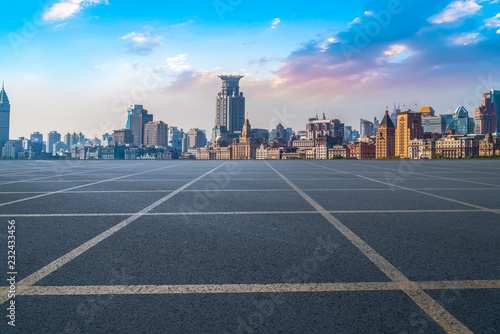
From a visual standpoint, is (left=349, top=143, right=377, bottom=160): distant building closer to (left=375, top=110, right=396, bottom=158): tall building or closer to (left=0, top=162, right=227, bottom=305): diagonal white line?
(left=375, top=110, right=396, bottom=158): tall building

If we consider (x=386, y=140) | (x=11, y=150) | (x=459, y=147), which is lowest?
(x=459, y=147)

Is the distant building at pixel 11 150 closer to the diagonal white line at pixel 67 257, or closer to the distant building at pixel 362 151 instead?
the distant building at pixel 362 151

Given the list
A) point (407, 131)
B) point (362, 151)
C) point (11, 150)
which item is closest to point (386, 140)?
point (362, 151)

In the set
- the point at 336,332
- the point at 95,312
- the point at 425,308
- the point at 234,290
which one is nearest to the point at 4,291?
the point at 95,312

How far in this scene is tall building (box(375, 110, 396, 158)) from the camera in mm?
177500

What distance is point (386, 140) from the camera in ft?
582

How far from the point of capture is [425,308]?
111 inches

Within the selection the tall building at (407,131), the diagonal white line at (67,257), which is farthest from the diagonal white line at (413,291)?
the tall building at (407,131)

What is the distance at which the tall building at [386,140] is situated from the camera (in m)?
178

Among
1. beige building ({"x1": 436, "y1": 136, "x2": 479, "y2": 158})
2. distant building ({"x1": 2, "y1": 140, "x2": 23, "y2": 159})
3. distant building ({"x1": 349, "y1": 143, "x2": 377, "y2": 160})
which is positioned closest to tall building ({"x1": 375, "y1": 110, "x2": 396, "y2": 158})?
distant building ({"x1": 349, "y1": 143, "x2": 377, "y2": 160})

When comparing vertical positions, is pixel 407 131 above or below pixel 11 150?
above

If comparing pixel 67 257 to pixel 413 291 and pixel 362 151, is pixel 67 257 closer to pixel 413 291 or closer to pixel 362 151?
pixel 413 291

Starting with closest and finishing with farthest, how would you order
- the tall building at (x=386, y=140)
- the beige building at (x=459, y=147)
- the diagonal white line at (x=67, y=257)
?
the diagonal white line at (x=67, y=257), the beige building at (x=459, y=147), the tall building at (x=386, y=140)

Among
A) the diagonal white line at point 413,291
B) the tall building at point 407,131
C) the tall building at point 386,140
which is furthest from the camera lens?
the tall building at point 407,131
